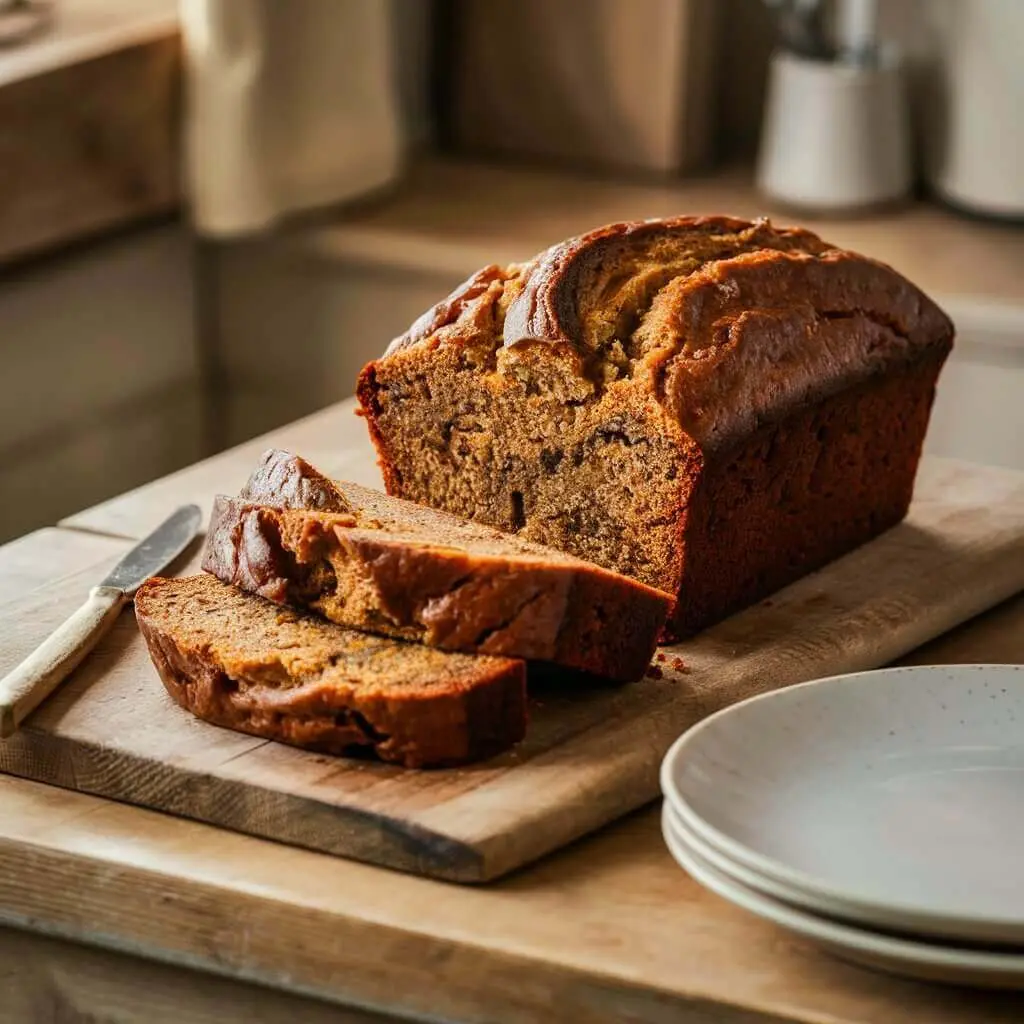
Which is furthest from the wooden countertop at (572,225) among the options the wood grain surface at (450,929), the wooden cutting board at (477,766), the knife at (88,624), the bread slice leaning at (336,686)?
the wood grain surface at (450,929)

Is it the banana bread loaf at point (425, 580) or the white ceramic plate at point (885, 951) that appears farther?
the banana bread loaf at point (425, 580)

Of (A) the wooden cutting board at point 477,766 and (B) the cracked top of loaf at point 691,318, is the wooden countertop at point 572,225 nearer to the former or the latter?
(B) the cracked top of loaf at point 691,318

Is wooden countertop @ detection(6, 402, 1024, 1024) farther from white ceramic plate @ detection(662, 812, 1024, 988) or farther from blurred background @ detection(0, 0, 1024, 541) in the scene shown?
blurred background @ detection(0, 0, 1024, 541)

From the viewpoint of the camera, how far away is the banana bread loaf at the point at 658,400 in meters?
1.77

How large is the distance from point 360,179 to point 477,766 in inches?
101

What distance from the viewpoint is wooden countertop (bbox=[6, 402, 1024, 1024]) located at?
1.25 metres

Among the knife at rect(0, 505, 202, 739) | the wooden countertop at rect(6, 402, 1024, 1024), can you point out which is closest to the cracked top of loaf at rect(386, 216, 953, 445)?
the knife at rect(0, 505, 202, 739)

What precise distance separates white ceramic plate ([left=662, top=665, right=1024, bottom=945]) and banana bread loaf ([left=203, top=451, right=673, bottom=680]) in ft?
0.61

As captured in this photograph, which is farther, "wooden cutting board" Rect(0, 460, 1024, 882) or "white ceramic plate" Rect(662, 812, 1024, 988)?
"wooden cutting board" Rect(0, 460, 1024, 882)

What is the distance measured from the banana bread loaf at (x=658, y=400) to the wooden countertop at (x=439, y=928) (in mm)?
378

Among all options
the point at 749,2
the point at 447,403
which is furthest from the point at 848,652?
the point at 749,2

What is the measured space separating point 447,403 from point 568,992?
72cm

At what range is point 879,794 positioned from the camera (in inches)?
55.0

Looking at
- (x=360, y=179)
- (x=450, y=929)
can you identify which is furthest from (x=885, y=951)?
(x=360, y=179)
